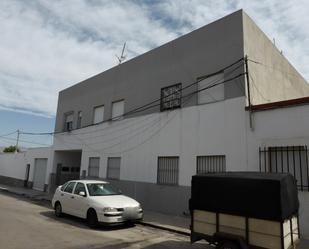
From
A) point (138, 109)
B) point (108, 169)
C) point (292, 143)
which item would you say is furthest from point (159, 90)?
point (292, 143)

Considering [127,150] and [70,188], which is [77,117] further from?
[70,188]

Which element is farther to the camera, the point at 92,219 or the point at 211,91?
the point at 211,91

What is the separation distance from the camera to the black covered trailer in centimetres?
584

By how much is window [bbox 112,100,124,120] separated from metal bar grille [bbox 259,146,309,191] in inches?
350

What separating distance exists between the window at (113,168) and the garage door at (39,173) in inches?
359

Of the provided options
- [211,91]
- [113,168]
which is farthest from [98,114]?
[211,91]

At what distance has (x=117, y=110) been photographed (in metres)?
17.5

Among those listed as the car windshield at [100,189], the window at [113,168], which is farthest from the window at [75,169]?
the car windshield at [100,189]

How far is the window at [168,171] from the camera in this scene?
13.2m

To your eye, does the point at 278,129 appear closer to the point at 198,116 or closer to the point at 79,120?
the point at 198,116

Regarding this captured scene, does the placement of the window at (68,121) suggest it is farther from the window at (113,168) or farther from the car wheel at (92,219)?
the car wheel at (92,219)

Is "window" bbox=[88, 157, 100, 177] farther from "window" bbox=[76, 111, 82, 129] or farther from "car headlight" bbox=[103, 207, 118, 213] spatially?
"car headlight" bbox=[103, 207, 118, 213]

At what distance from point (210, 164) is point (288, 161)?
3.04 m

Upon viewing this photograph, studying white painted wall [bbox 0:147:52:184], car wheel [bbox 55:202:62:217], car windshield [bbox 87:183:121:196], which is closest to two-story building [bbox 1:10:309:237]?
car windshield [bbox 87:183:121:196]
